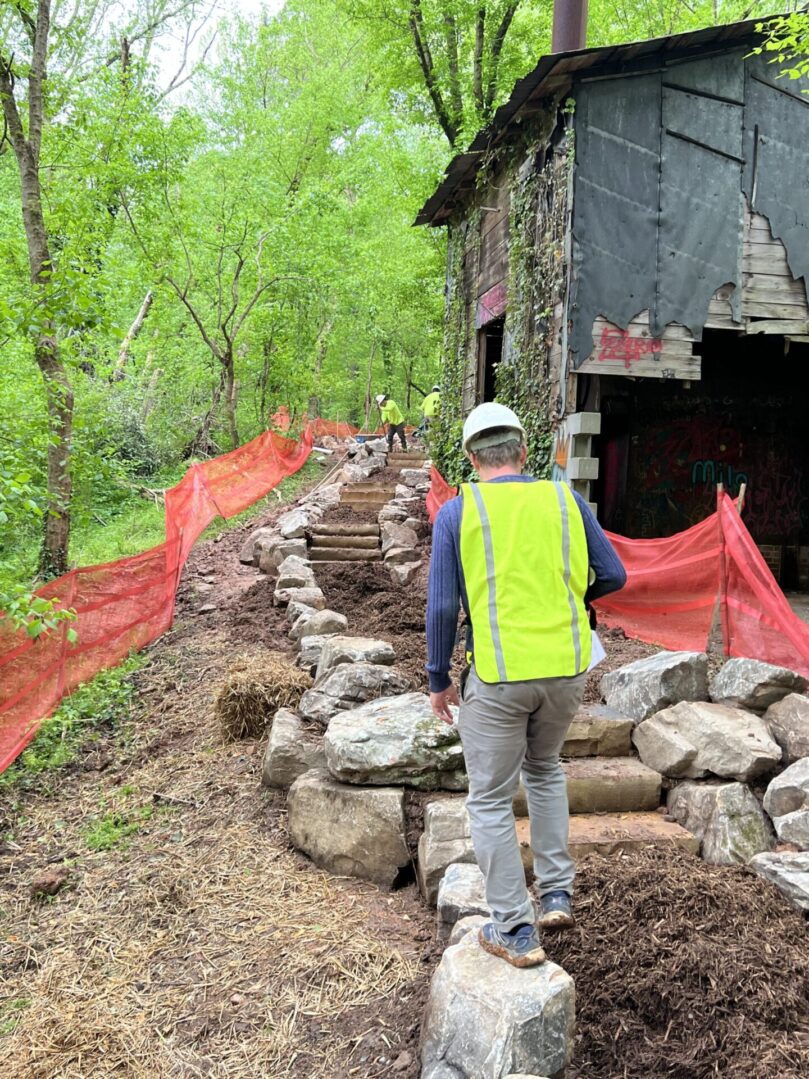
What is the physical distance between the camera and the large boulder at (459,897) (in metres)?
3.05

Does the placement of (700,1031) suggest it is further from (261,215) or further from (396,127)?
(396,127)

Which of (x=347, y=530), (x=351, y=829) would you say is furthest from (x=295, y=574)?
(x=351, y=829)

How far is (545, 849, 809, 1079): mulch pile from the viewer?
7.86 ft

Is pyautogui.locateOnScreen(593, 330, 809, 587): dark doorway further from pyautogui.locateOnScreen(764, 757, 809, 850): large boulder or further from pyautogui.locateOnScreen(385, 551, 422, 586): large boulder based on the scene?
pyautogui.locateOnScreen(764, 757, 809, 850): large boulder

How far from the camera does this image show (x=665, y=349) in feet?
28.0

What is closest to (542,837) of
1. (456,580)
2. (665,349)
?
(456,580)

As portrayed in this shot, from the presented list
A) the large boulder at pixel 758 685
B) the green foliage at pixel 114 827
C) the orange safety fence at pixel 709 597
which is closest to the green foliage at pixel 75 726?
the green foliage at pixel 114 827

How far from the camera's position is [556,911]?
2770 millimetres

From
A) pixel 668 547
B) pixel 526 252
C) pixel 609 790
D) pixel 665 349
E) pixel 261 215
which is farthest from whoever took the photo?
pixel 261 215

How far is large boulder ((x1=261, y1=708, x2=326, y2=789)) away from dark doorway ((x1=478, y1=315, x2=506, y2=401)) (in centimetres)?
879

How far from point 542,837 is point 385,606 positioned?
5.23 metres

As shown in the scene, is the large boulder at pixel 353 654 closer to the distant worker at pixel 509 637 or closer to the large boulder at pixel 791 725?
the large boulder at pixel 791 725

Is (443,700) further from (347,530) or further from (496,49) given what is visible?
(496,49)

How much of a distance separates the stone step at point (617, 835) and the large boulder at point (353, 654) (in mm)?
1847
